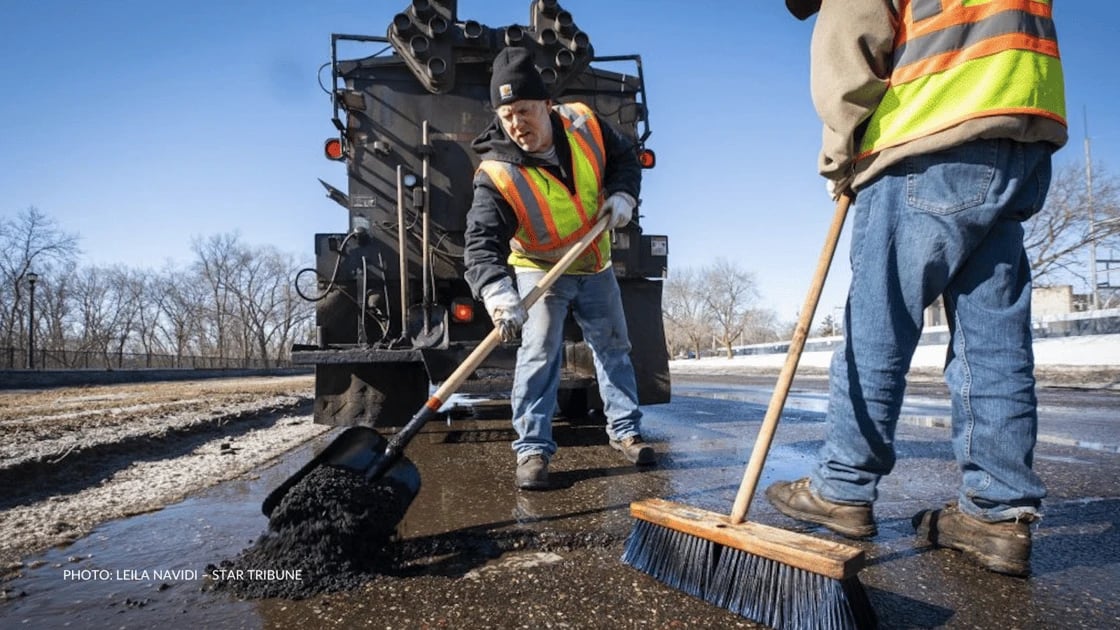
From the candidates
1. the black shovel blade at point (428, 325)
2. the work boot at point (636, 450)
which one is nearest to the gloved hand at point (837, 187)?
the work boot at point (636, 450)

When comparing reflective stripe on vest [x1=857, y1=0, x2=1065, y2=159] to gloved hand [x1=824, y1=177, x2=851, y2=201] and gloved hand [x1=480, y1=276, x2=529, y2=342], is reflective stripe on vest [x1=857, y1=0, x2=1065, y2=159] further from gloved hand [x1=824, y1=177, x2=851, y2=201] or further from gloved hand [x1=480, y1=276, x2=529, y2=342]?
gloved hand [x1=480, y1=276, x2=529, y2=342]

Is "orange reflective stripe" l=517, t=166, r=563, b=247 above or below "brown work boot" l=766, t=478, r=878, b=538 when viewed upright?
above

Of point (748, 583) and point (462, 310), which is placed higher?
point (462, 310)


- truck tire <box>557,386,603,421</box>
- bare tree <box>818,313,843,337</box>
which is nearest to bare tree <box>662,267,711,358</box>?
bare tree <box>818,313,843,337</box>

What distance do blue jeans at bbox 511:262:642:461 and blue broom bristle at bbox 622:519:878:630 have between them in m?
1.17

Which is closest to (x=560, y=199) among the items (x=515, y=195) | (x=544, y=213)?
(x=544, y=213)

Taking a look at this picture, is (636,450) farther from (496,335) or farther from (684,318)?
(684,318)

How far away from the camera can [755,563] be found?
1461 millimetres

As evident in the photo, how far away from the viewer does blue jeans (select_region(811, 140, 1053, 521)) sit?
5.40 feet

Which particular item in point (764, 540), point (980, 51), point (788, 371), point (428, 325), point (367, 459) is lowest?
point (764, 540)

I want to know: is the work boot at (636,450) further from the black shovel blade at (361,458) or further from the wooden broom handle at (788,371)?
the black shovel blade at (361,458)

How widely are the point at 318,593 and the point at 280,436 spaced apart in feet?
10.6

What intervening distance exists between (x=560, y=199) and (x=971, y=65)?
175cm

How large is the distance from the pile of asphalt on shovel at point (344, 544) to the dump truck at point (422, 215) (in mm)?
1887
